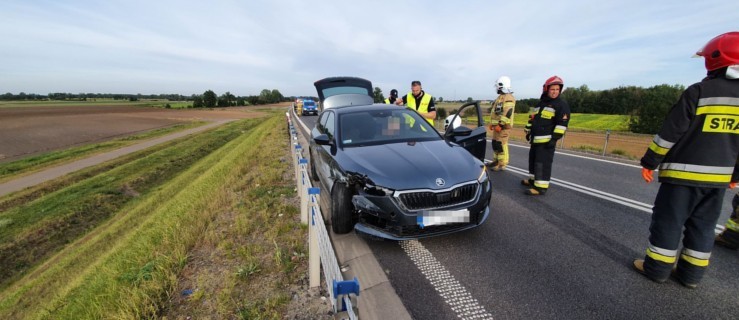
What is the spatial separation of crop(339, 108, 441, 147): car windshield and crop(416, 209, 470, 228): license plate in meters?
1.39

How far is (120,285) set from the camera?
311cm

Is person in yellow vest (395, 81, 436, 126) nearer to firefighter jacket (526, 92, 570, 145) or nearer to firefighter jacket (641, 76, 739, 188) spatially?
firefighter jacket (526, 92, 570, 145)

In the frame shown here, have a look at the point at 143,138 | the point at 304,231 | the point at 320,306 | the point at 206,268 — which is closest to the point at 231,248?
the point at 206,268

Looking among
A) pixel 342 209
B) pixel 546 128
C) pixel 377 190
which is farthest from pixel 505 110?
pixel 342 209

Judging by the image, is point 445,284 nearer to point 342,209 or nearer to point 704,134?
point 342,209

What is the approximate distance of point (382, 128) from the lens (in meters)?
4.48

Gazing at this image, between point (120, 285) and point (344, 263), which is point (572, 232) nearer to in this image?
point (344, 263)

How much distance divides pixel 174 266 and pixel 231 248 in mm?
566

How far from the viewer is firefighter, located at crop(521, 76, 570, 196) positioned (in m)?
4.75

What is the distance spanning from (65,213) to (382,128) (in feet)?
39.3

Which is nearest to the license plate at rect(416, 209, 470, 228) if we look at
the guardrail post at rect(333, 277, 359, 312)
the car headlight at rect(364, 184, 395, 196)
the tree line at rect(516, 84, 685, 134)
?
the car headlight at rect(364, 184, 395, 196)

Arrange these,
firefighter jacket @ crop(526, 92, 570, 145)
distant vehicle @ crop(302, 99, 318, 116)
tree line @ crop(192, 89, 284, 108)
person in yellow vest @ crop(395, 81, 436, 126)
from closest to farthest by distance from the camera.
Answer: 1. firefighter jacket @ crop(526, 92, 570, 145)
2. person in yellow vest @ crop(395, 81, 436, 126)
3. distant vehicle @ crop(302, 99, 318, 116)
4. tree line @ crop(192, 89, 284, 108)

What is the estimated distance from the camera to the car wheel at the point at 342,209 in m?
3.35

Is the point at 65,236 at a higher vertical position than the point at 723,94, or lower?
lower
